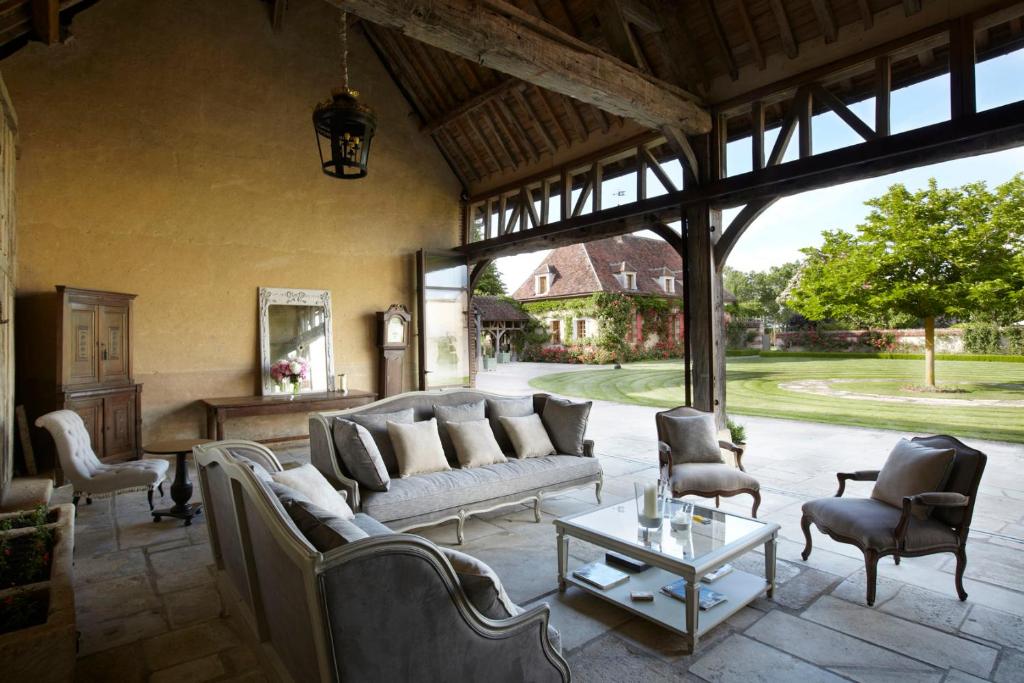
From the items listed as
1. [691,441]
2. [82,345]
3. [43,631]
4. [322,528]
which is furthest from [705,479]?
[82,345]

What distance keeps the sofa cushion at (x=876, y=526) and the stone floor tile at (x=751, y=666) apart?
940mm

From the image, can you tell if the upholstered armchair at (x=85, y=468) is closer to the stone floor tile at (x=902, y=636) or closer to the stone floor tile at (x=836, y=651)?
the stone floor tile at (x=836, y=651)

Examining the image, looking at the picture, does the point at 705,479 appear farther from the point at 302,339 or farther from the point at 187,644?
the point at 302,339

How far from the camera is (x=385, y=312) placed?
8.23 m

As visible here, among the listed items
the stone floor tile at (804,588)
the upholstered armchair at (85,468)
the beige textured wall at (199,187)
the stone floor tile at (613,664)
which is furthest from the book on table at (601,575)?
the beige textured wall at (199,187)

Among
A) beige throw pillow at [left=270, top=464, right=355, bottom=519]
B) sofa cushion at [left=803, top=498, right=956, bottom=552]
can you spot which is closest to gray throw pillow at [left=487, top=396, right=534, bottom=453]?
beige throw pillow at [left=270, top=464, right=355, bottom=519]

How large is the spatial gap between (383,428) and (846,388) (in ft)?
35.4

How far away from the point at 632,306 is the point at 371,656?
18.2 metres

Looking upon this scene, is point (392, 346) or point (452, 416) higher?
point (392, 346)

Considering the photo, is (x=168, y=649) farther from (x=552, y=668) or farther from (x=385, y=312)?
(x=385, y=312)

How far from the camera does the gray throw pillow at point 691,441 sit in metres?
4.59

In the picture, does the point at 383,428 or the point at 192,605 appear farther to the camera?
the point at 383,428

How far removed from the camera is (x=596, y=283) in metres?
19.0

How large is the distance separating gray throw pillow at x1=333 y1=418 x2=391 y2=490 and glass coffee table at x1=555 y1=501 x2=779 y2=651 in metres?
1.32
